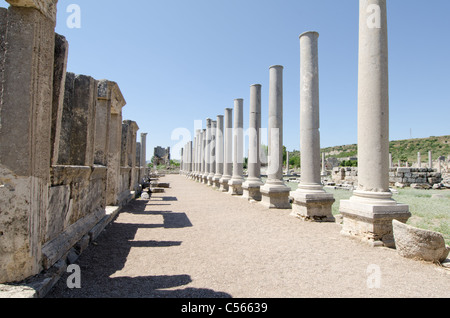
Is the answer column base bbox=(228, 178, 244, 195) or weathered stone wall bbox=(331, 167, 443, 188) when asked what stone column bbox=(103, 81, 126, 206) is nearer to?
column base bbox=(228, 178, 244, 195)

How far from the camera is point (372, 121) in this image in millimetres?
5469

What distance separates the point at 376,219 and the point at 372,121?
193 cm

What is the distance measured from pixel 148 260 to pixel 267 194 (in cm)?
623

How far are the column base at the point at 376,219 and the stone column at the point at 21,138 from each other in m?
5.15

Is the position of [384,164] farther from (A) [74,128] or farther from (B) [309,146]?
(A) [74,128]

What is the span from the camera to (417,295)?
3047 millimetres

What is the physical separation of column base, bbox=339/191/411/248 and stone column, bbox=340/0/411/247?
0.06ft

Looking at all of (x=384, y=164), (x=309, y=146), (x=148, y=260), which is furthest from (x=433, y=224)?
(x=148, y=260)

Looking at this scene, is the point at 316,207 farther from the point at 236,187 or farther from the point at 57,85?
the point at 236,187

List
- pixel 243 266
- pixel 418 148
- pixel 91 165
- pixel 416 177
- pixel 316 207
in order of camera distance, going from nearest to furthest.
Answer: pixel 243 266, pixel 91 165, pixel 316 207, pixel 416 177, pixel 418 148

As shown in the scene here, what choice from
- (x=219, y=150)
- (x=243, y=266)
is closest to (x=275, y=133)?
(x=243, y=266)

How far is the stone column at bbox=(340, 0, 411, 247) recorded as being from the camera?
535cm

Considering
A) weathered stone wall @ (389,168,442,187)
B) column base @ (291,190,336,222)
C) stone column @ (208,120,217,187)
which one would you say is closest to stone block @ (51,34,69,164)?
column base @ (291,190,336,222)

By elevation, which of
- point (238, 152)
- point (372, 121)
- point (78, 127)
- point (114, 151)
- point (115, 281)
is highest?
point (372, 121)
